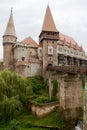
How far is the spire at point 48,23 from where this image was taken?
54044 millimetres

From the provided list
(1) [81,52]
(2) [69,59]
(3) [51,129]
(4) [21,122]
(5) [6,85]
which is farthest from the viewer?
(1) [81,52]

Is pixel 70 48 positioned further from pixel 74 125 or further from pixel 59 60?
pixel 74 125

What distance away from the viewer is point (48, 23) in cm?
5469

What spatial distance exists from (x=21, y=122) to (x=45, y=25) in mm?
28276

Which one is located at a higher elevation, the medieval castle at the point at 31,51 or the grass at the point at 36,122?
the medieval castle at the point at 31,51

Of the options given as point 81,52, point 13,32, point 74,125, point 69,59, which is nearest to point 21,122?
point 74,125

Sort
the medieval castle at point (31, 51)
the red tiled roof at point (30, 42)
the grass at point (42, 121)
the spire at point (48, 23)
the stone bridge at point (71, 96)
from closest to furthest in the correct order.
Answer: the grass at point (42, 121) → the stone bridge at point (71, 96) → the medieval castle at point (31, 51) → the red tiled roof at point (30, 42) → the spire at point (48, 23)

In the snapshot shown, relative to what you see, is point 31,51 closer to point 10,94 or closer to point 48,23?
point 48,23

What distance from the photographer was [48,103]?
111 feet

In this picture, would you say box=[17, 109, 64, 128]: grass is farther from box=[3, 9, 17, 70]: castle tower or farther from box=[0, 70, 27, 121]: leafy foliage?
box=[3, 9, 17, 70]: castle tower

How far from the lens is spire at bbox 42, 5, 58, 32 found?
54044mm

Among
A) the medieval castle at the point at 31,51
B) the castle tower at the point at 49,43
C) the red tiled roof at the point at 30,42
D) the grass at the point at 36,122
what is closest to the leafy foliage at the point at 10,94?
the grass at the point at 36,122

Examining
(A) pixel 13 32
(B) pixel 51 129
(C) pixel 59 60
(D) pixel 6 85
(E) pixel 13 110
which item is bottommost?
(B) pixel 51 129

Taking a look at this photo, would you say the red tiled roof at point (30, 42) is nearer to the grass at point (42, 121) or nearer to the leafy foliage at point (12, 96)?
the leafy foliage at point (12, 96)
